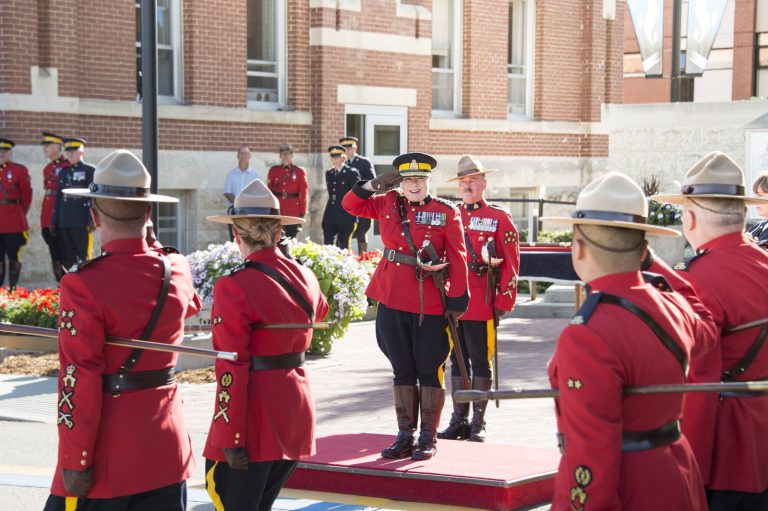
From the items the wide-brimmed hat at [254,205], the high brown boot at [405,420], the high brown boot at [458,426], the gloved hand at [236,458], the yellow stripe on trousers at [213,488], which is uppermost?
the wide-brimmed hat at [254,205]

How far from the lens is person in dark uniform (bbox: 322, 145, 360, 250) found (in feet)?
66.8

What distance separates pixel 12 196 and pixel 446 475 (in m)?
11.7

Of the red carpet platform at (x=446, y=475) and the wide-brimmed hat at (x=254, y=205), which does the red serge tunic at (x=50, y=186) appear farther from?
the wide-brimmed hat at (x=254, y=205)

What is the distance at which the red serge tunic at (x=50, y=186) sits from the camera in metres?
17.3

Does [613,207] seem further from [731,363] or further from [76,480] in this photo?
[76,480]

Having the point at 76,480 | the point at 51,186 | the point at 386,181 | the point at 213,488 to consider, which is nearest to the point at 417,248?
the point at 386,181

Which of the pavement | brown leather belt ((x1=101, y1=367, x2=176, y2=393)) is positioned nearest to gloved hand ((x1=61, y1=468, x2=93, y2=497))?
brown leather belt ((x1=101, y1=367, x2=176, y2=393))

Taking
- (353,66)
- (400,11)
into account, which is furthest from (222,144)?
(400,11)

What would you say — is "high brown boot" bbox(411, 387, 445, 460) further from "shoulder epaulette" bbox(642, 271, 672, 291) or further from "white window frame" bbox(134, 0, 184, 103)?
"white window frame" bbox(134, 0, 184, 103)

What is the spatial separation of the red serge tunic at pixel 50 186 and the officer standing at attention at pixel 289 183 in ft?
12.8

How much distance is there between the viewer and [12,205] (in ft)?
56.8

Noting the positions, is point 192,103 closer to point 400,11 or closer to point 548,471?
point 400,11

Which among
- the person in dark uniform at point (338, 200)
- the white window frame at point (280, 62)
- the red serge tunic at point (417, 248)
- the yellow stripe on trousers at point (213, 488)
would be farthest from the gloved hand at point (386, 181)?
the white window frame at point (280, 62)

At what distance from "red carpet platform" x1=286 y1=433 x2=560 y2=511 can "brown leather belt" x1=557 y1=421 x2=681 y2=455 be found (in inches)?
126
